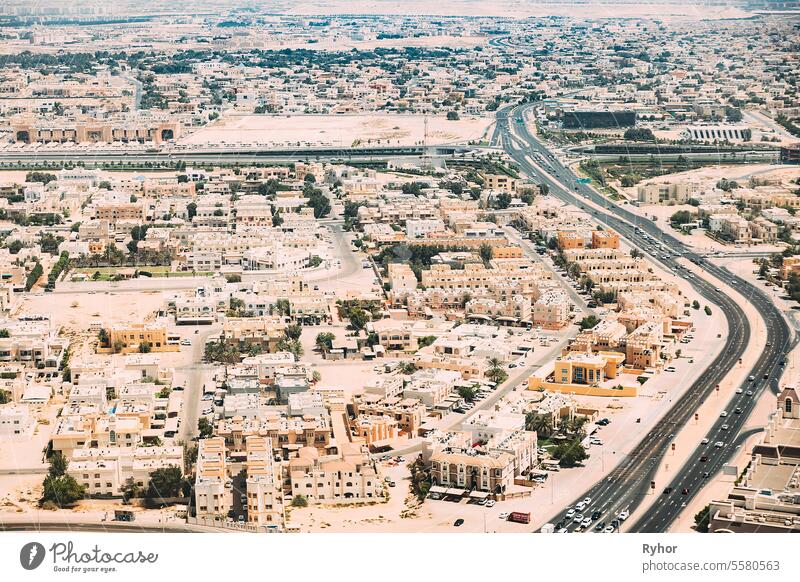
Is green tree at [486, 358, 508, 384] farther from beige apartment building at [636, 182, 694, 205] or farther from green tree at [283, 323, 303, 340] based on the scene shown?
beige apartment building at [636, 182, 694, 205]

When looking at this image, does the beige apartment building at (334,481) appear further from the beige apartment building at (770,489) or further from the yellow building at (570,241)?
the yellow building at (570,241)

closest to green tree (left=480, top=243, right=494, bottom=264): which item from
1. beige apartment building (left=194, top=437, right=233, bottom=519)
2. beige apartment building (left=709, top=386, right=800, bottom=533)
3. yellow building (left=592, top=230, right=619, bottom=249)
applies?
yellow building (left=592, top=230, right=619, bottom=249)

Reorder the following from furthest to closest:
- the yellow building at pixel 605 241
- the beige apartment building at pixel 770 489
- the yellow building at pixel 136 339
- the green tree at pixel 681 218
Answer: the green tree at pixel 681 218 → the yellow building at pixel 605 241 → the yellow building at pixel 136 339 → the beige apartment building at pixel 770 489

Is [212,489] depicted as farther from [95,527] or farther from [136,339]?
[136,339]

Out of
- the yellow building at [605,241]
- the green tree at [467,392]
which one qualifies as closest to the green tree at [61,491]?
the green tree at [467,392]

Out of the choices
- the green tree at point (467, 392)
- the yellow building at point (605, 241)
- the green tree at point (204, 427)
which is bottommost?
the yellow building at point (605, 241)

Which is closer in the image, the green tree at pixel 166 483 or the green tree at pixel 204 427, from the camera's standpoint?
the green tree at pixel 166 483

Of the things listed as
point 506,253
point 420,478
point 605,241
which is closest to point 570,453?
point 420,478
